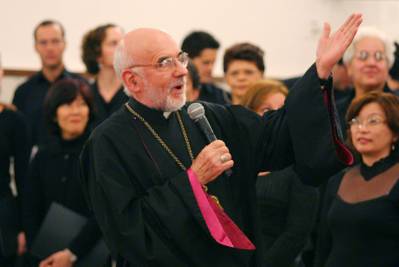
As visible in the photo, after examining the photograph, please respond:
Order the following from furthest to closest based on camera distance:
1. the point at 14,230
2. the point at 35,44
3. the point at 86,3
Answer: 1. the point at 86,3
2. the point at 35,44
3. the point at 14,230

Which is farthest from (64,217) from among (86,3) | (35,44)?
(86,3)

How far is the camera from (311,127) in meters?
3.22

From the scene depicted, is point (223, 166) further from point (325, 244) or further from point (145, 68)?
point (325, 244)

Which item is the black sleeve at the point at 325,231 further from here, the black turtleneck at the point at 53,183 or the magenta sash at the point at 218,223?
the magenta sash at the point at 218,223

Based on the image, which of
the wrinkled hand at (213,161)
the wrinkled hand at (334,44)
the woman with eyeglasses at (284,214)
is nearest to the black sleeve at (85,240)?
the woman with eyeglasses at (284,214)

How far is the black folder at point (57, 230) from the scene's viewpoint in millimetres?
4539

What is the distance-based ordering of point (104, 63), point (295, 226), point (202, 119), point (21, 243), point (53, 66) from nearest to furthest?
point (202, 119), point (295, 226), point (21, 243), point (104, 63), point (53, 66)

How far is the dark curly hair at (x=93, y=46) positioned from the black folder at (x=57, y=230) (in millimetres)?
1632

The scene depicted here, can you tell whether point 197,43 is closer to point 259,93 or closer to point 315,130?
point 259,93

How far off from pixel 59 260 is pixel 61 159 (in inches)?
24.5

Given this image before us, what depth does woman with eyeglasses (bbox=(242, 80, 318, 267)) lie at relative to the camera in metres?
3.99

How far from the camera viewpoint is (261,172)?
376 cm

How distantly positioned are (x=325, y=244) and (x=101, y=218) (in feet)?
5.04

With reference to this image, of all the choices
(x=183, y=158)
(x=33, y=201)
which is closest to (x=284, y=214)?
(x=183, y=158)
